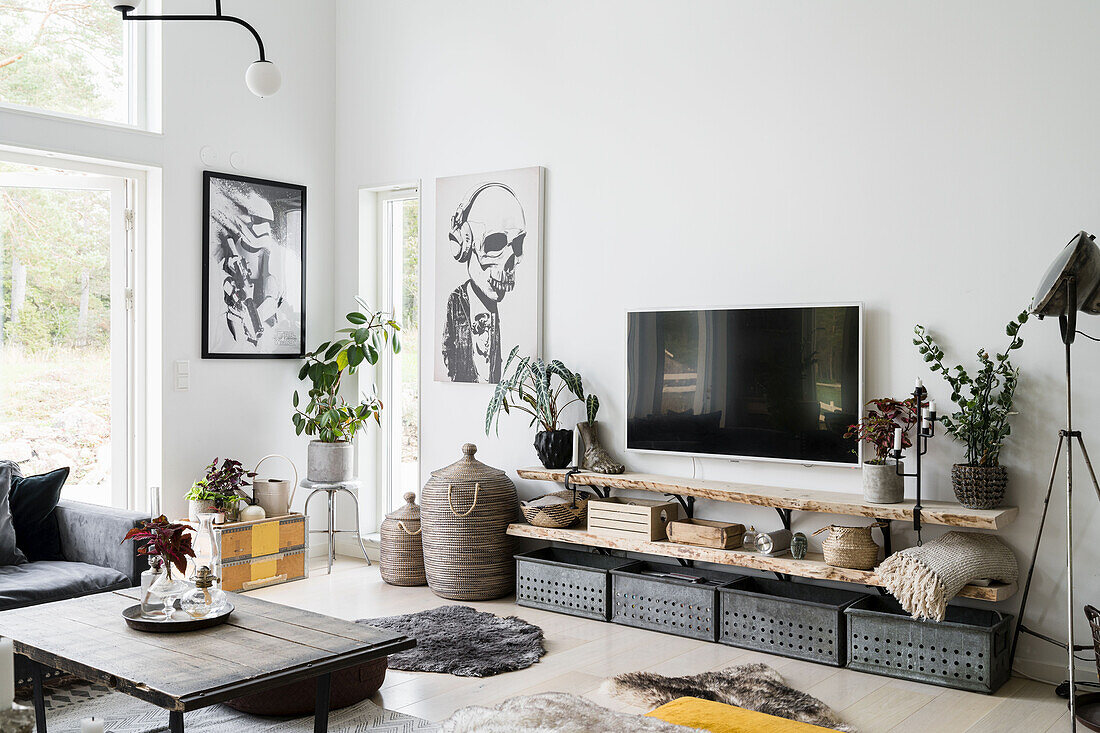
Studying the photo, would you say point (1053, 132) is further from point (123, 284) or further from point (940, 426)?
point (123, 284)

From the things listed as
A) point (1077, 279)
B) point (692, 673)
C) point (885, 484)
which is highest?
point (1077, 279)

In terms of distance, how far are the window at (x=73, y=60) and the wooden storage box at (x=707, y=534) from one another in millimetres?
3448

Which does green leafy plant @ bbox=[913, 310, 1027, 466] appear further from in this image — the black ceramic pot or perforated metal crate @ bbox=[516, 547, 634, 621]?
the black ceramic pot

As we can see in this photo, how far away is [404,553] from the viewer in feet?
16.6

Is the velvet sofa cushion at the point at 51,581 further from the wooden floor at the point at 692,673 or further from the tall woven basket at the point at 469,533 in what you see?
the tall woven basket at the point at 469,533

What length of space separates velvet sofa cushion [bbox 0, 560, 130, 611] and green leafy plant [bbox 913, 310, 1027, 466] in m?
3.26

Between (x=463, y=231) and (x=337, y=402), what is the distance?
1.32m

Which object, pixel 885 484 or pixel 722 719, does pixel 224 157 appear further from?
pixel 722 719

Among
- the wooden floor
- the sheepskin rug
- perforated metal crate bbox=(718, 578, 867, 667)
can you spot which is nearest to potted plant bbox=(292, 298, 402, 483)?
the wooden floor

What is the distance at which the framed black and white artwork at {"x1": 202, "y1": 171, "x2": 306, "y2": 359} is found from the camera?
530 cm

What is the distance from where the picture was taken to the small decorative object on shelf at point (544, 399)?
478 centimetres

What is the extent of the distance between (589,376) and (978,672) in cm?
220

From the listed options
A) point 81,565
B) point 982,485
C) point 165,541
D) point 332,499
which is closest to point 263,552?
point 332,499

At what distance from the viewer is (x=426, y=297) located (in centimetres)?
556
